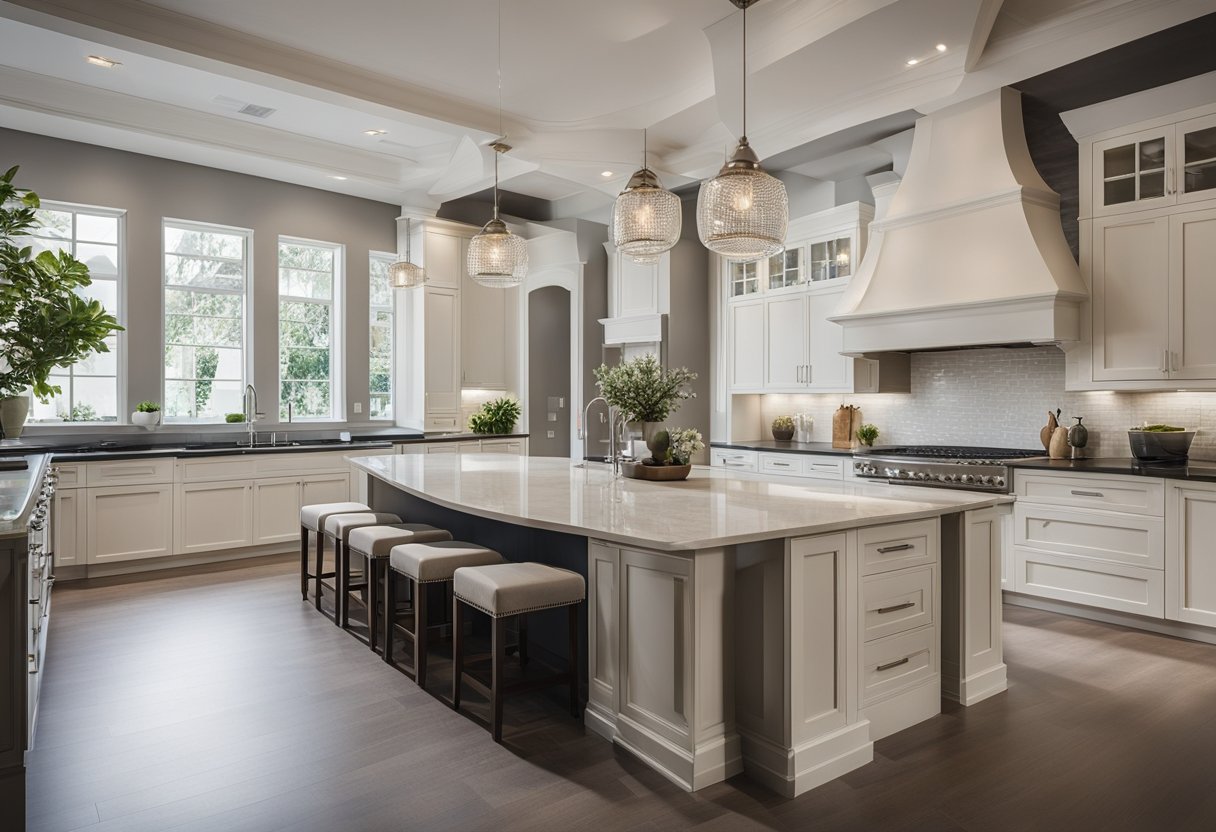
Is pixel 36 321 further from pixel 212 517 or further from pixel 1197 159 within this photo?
pixel 1197 159

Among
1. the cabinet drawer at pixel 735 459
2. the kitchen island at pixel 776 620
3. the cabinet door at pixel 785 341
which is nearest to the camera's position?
the kitchen island at pixel 776 620

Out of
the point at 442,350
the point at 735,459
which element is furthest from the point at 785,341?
the point at 442,350

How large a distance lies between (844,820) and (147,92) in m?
Result: 6.36

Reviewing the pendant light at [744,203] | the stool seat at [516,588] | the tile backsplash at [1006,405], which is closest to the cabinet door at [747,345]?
the tile backsplash at [1006,405]

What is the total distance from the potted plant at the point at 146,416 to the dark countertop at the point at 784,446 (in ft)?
16.1

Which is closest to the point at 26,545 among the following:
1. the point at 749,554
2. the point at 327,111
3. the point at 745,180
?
the point at 749,554

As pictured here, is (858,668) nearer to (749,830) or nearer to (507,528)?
(749,830)

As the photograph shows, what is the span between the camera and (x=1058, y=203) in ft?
15.8

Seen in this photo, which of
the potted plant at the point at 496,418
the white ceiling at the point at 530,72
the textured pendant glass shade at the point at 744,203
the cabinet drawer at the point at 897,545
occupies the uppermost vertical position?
the white ceiling at the point at 530,72

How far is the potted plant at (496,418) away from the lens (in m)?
7.92

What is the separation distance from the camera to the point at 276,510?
20.2ft

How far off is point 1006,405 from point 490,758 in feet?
15.0

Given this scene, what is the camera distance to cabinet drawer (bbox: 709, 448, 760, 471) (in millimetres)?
6547

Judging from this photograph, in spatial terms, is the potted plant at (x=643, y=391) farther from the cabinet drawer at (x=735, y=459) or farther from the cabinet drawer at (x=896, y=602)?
the cabinet drawer at (x=735, y=459)
